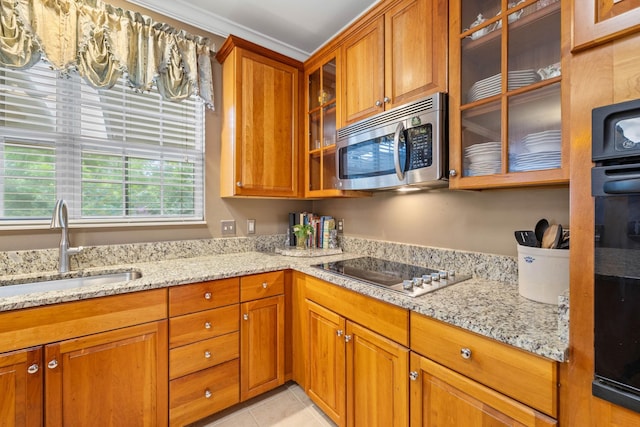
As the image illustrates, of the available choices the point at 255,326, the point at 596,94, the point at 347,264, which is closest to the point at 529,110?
the point at 596,94

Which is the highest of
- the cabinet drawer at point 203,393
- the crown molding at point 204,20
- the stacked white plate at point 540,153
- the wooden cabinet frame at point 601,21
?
the crown molding at point 204,20

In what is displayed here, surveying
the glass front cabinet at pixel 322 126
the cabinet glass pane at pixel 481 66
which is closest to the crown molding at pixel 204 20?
the glass front cabinet at pixel 322 126

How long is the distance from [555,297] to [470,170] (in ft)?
1.93

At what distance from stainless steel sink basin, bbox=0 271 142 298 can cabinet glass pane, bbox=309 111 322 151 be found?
1.48 m

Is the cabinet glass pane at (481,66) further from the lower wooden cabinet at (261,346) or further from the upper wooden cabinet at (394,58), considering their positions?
the lower wooden cabinet at (261,346)

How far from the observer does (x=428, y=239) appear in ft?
5.87

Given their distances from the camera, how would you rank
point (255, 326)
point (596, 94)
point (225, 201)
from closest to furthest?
point (596, 94), point (255, 326), point (225, 201)

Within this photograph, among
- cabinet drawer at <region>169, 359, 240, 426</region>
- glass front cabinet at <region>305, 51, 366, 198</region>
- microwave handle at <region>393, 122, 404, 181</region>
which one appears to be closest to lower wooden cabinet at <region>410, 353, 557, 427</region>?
microwave handle at <region>393, 122, 404, 181</region>

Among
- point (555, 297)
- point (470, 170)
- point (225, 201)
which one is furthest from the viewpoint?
point (225, 201)

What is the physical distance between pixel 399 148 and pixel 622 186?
915mm

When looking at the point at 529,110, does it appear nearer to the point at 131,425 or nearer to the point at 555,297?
the point at 555,297

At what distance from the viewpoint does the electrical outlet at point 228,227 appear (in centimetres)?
225

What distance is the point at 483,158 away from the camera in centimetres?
125

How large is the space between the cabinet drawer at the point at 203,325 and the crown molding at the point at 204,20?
2.00 m
